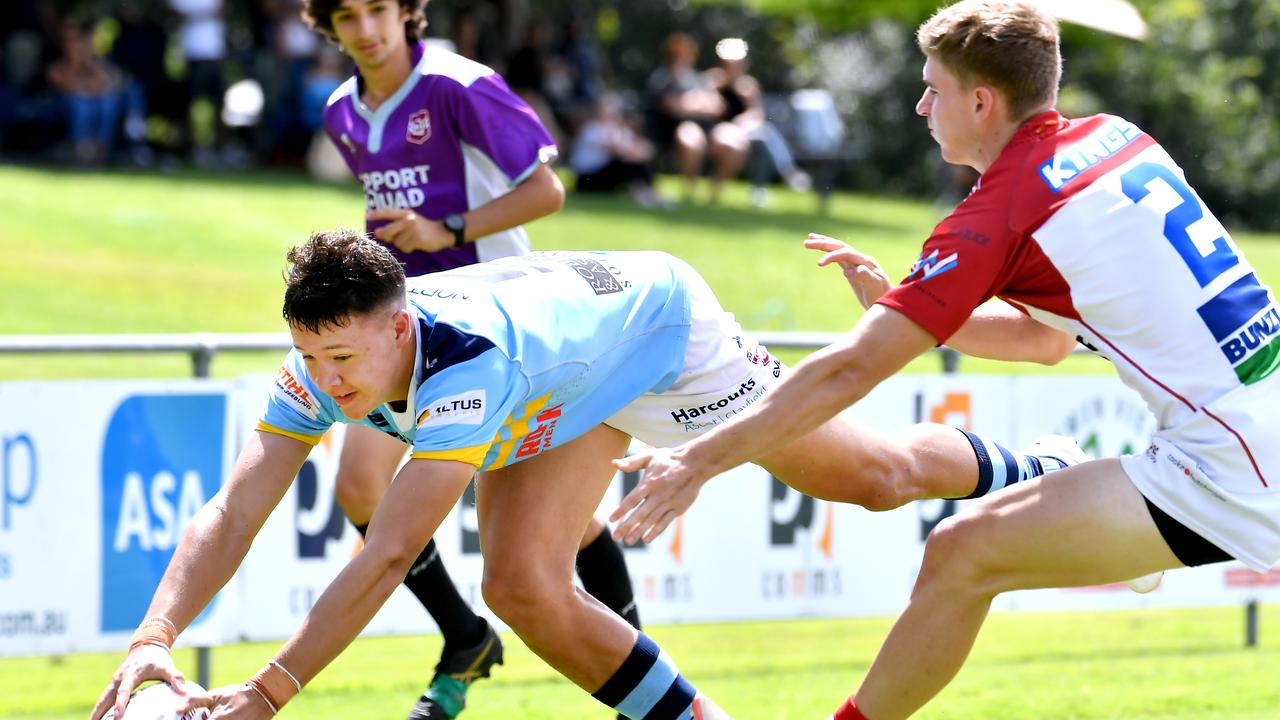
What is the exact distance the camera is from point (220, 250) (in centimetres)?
1526

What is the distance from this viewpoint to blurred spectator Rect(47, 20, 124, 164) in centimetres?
1662

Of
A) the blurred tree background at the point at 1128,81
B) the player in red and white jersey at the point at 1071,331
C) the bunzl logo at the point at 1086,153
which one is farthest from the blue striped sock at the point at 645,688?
the blurred tree background at the point at 1128,81

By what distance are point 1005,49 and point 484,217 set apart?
2125 mm

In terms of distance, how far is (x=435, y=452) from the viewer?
3.74 metres

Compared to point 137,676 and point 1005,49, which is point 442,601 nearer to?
point 137,676

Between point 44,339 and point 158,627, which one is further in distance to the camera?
point 44,339

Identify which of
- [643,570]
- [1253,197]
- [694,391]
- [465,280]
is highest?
[465,280]

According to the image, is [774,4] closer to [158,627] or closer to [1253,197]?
[1253,197]

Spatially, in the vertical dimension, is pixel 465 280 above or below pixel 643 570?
above

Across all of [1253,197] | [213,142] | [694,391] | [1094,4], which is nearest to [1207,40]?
[1253,197]

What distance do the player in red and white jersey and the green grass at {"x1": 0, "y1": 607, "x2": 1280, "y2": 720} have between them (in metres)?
1.95

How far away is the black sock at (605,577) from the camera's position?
17.4 ft

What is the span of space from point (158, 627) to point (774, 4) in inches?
964

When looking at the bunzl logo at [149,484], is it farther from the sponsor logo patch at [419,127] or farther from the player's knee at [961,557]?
the player's knee at [961,557]
